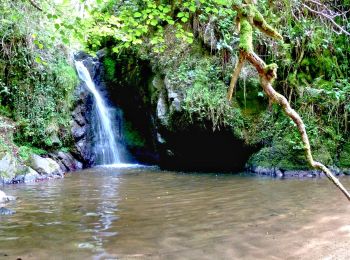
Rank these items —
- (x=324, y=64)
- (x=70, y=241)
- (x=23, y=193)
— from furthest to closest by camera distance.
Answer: (x=324, y=64) → (x=23, y=193) → (x=70, y=241)

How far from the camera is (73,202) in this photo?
6371 millimetres

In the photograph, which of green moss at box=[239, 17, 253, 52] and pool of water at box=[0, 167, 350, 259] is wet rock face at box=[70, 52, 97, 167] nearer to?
pool of water at box=[0, 167, 350, 259]

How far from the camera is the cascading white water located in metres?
→ 14.0

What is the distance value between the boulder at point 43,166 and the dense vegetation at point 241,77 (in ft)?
5.04

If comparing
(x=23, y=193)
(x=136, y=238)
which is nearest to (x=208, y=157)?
(x=23, y=193)

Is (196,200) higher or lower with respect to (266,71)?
lower

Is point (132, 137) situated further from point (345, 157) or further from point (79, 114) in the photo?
point (345, 157)

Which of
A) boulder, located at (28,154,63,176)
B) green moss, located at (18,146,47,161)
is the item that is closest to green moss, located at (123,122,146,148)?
green moss, located at (18,146,47,161)

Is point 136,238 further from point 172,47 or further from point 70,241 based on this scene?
point 172,47

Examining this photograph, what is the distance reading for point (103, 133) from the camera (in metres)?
14.3

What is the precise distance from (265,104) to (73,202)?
6.43 m

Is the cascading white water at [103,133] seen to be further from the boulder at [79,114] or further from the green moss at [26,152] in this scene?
the green moss at [26,152]

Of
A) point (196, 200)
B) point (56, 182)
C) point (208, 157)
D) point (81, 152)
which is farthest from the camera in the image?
point (81, 152)

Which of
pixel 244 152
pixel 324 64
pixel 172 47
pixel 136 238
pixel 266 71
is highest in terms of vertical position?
pixel 172 47
